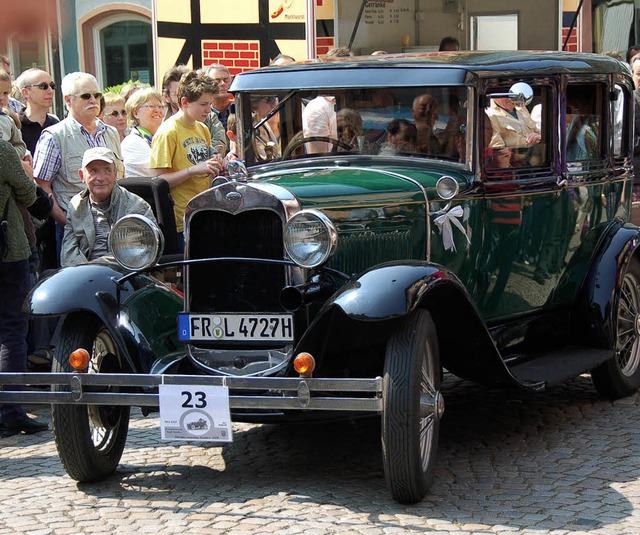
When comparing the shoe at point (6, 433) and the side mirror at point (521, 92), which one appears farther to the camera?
the shoe at point (6, 433)

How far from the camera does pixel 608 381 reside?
5375 mm

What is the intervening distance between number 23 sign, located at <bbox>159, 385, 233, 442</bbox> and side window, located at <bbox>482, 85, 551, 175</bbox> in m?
1.93

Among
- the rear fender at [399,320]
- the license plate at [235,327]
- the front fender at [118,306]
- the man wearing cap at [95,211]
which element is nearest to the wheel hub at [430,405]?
the rear fender at [399,320]

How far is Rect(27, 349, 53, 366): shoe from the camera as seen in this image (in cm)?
628

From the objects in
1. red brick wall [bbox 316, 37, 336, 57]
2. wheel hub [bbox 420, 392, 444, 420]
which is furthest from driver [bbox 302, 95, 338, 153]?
red brick wall [bbox 316, 37, 336, 57]

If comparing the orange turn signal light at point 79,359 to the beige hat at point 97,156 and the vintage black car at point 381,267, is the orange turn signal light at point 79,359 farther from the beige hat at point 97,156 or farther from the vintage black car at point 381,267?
the beige hat at point 97,156

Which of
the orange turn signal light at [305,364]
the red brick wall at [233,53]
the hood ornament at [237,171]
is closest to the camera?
the orange turn signal light at [305,364]

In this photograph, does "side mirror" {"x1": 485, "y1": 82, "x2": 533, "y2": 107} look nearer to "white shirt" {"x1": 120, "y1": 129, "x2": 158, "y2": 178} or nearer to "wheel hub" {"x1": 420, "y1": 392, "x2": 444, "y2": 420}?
"wheel hub" {"x1": 420, "y1": 392, "x2": 444, "y2": 420}

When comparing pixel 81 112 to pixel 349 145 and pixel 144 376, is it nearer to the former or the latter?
pixel 349 145

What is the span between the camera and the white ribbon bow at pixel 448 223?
14.7 feet

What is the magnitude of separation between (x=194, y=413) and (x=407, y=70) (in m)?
2.11

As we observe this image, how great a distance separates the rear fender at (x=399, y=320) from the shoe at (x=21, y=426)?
1.94 m

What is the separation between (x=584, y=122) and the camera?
18.4 feet

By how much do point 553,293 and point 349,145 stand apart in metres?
1.36
